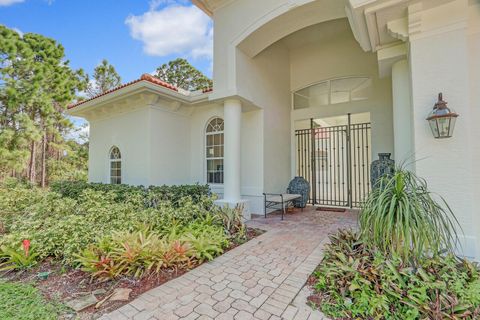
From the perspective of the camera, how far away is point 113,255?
3.37 metres

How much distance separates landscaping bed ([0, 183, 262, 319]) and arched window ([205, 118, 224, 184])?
2.84m

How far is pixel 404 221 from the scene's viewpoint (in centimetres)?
276

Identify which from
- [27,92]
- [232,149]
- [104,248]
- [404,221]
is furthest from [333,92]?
[27,92]

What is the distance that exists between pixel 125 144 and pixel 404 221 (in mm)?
8300

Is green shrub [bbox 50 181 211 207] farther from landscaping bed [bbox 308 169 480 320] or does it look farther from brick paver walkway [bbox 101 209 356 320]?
landscaping bed [bbox 308 169 480 320]

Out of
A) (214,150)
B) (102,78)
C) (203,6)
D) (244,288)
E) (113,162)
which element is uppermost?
(102,78)

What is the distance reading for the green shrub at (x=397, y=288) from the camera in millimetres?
2236

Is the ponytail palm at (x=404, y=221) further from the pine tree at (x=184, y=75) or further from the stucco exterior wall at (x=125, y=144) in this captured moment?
the pine tree at (x=184, y=75)

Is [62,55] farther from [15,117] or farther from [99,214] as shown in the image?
[99,214]

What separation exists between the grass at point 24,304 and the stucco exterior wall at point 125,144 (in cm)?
468

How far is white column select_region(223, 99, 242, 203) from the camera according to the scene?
6.35 meters

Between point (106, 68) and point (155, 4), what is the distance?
1339cm

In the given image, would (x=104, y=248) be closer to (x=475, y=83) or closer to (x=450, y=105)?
(x=450, y=105)

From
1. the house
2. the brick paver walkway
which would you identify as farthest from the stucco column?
the brick paver walkway
